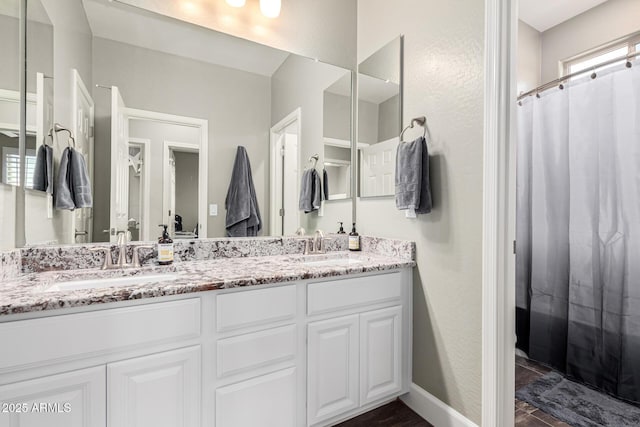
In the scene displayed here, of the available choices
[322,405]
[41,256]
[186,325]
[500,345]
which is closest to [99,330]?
[186,325]

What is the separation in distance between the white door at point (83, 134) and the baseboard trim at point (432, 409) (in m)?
1.83

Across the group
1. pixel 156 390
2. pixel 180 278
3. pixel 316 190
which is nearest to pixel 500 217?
pixel 316 190

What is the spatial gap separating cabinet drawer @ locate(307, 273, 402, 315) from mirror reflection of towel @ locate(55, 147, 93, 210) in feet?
3.65

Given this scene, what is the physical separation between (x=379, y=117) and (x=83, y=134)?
1612mm

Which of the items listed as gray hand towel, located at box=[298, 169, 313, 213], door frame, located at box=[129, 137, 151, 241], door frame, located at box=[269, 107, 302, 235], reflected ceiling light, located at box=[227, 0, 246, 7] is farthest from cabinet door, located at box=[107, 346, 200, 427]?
reflected ceiling light, located at box=[227, 0, 246, 7]

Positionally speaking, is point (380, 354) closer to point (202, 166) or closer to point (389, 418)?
point (389, 418)

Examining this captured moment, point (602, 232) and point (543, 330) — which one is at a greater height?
point (602, 232)

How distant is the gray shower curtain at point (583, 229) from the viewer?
1.74m

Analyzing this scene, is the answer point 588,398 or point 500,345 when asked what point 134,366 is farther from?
point 588,398

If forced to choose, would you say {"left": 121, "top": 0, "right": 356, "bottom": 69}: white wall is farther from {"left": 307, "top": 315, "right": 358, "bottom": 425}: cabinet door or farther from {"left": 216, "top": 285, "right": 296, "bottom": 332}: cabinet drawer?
{"left": 307, "top": 315, "right": 358, "bottom": 425}: cabinet door

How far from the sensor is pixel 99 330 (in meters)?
0.96

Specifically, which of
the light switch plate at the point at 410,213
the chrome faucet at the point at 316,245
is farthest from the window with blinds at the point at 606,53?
the chrome faucet at the point at 316,245

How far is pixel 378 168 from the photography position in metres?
2.01

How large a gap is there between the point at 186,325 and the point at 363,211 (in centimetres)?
134
